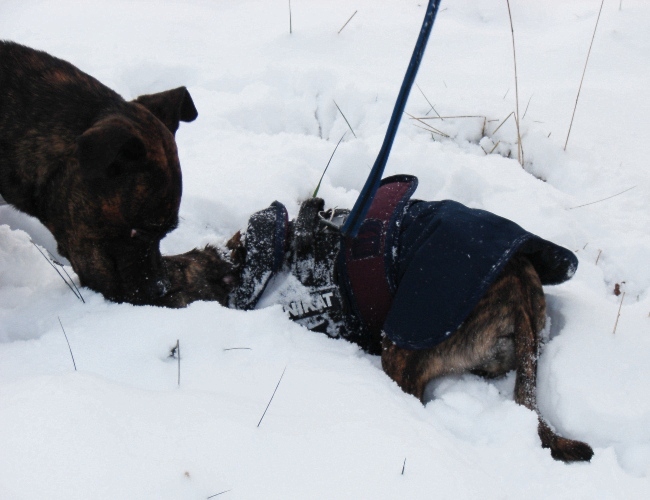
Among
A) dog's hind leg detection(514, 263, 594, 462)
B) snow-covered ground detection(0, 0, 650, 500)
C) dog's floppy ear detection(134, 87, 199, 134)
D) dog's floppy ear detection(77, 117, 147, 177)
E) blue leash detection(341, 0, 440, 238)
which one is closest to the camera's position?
snow-covered ground detection(0, 0, 650, 500)

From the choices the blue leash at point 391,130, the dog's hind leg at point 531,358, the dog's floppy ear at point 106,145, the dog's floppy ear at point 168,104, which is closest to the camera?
the blue leash at point 391,130

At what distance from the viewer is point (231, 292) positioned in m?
2.71

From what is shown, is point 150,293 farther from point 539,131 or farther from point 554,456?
point 539,131

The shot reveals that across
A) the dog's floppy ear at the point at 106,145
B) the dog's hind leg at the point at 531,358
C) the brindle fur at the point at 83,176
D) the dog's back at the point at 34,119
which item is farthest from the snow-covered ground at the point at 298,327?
the dog's floppy ear at the point at 106,145

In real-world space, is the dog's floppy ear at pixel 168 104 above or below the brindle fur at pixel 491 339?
above

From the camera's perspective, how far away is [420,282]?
2135 millimetres

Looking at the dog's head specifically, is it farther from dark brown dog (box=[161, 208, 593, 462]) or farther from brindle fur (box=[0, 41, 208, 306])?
dark brown dog (box=[161, 208, 593, 462])

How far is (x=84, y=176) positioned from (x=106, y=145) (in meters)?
0.26

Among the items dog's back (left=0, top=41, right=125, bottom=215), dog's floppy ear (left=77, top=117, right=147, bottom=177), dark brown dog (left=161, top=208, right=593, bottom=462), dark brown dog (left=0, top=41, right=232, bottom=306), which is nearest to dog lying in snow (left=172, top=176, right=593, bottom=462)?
dark brown dog (left=161, top=208, right=593, bottom=462)

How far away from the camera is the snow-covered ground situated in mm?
1400

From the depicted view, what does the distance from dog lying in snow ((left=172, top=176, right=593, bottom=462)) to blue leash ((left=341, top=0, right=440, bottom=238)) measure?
0.23 metres

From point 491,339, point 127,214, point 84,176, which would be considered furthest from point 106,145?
point 491,339

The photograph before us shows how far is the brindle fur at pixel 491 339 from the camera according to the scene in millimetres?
2135

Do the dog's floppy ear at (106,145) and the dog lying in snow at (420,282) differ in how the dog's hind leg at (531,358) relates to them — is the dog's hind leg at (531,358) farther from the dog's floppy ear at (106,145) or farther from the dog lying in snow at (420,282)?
the dog's floppy ear at (106,145)
